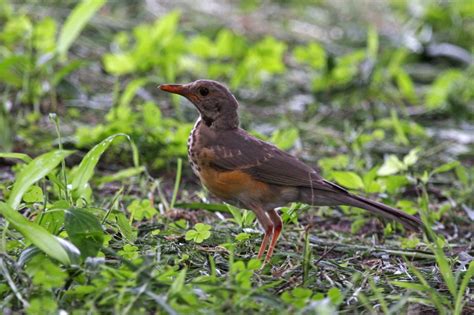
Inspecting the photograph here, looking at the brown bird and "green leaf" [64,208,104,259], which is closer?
"green leaf" [64,208,104,259]

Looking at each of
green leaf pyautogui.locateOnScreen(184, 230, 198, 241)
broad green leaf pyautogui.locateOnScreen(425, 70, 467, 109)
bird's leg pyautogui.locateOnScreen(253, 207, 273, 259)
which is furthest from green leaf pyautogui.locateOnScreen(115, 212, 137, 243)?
broad green leaf pyautogui.locateOnScreen(425, 70, 467, 109)

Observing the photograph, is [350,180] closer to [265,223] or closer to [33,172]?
[265,223]

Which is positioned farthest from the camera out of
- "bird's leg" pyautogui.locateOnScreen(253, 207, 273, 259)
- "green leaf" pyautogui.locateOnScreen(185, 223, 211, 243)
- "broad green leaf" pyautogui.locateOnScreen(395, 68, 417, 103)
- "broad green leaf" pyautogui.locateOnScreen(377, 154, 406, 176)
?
"broad green leaf" pyautogui.locateOnScreen(395, 68, 417, 103)

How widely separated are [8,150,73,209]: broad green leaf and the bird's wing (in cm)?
102

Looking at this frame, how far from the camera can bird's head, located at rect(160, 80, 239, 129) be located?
5.07 meters

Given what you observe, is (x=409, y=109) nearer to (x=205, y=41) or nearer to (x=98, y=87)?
(x=205, y=41)

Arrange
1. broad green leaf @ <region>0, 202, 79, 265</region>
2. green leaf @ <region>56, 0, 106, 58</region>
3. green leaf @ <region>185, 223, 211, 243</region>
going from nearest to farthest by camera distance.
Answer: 1. broad green leaf @ <region>0, 202, 79, 265</region>
2. green leaf @ <region>185, 223, 211, 243</region>
3. green leaf @ <region>56, 0, 106, 58</region>

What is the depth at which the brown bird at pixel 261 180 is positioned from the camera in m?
4.57

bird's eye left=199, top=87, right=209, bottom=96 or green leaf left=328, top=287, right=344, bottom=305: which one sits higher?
bird's eye left=199, top=87, right=209, bottom=96

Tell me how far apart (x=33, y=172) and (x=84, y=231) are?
0.50 metres

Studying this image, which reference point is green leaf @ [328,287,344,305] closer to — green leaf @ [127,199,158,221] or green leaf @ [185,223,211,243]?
green leaf @ [185,223,211,243]

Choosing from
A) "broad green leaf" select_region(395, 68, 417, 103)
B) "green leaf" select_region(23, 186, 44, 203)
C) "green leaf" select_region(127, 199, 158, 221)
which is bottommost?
"broad green leaf" select_region(395, 68, 417, 103)

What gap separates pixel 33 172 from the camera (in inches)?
157

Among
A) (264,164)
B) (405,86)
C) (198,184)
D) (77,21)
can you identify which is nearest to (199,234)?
(264,164)
